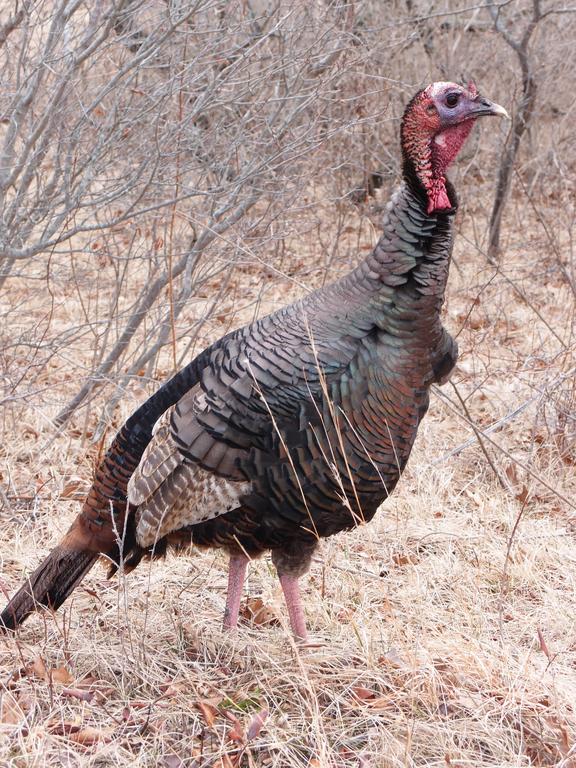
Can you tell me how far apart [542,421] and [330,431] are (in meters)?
2.72

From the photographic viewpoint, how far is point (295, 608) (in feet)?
11.5

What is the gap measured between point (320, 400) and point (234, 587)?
1.02 metres

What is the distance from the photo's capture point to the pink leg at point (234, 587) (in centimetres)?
354

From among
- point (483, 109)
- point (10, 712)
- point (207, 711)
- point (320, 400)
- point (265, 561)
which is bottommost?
point (10, 712)

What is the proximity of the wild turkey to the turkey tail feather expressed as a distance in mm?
63

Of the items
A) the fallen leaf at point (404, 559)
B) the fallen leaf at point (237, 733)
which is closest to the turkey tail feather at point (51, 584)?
the fallen leaf at point (237, 733)

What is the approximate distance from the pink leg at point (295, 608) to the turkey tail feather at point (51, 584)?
0.77m

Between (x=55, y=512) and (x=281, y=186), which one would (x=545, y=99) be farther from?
(x=55, y=512)

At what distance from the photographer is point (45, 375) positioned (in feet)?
20.4

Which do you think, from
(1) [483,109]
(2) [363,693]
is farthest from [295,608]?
(1) [483,109]

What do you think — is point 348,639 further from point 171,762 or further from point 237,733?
point 171,762

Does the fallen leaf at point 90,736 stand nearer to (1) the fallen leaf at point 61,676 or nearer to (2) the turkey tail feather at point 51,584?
(1) the fallen leaf at point 61,676

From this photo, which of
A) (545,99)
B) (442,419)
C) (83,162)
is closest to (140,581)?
(83,162)

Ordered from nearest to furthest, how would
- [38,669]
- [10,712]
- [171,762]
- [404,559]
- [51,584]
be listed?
[171,762] < [10,712] < [38,669] < [51,584] < [404,559]
